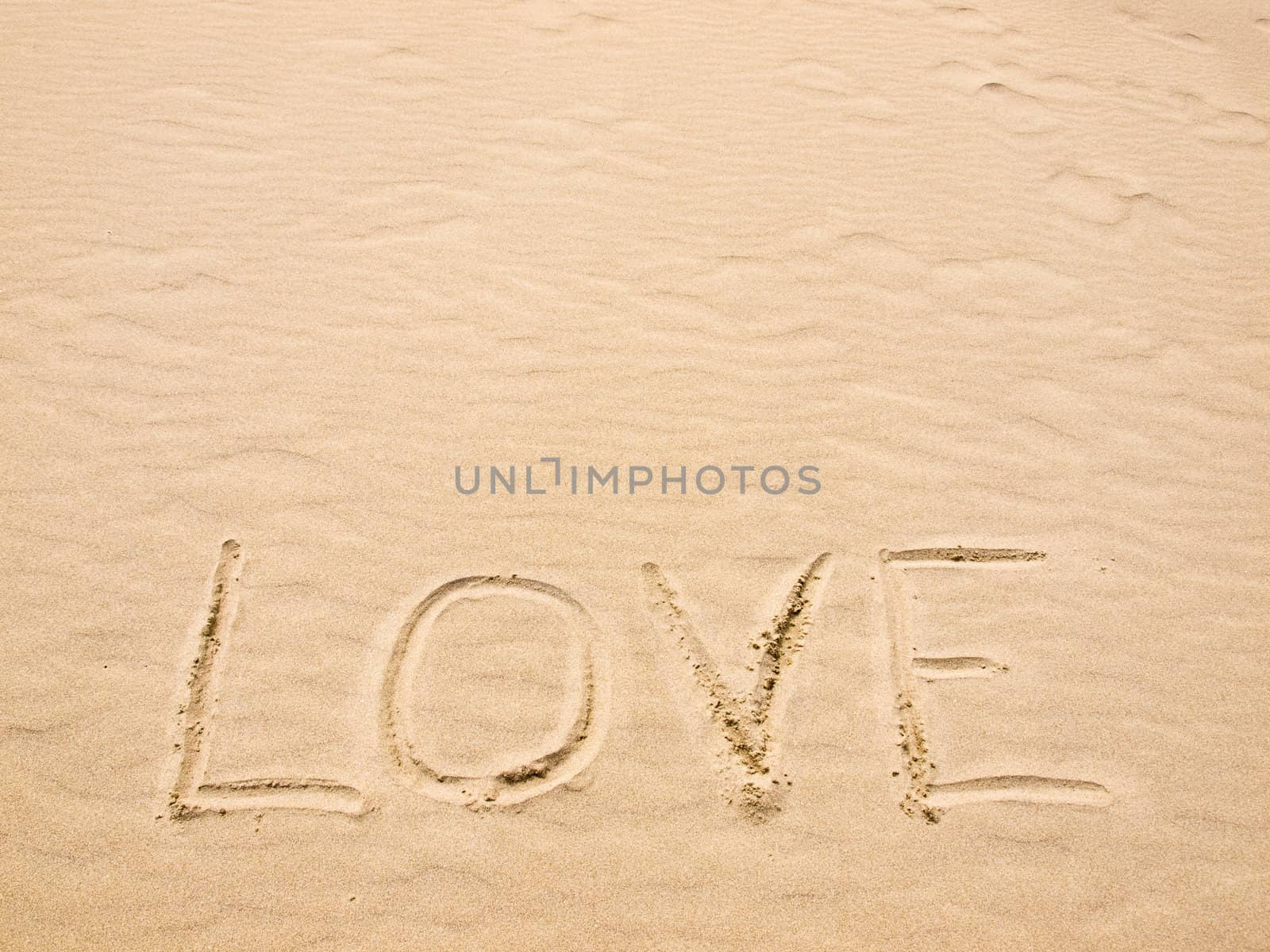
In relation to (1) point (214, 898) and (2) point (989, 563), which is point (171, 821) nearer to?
(1) point (214, 898)

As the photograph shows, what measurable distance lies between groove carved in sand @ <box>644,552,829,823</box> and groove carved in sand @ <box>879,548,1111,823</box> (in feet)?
0.79

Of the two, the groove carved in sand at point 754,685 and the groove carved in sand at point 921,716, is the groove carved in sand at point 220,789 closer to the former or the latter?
the groove carved in sand at point 754,685

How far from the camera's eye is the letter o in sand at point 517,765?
2051 mm

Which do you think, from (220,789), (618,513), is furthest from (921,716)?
(220,789)

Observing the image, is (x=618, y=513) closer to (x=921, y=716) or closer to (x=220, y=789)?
(x=921, y=716)

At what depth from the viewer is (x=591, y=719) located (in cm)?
217

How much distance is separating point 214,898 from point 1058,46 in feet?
20.5

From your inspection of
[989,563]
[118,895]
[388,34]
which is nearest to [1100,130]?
[989,563]

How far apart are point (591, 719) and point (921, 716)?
906 mm

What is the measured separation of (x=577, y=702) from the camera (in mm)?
2203

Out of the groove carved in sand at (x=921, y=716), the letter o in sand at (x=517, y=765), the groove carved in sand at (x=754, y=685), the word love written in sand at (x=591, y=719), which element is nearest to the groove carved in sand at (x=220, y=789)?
the word love written in sand at (x=591, y=719)

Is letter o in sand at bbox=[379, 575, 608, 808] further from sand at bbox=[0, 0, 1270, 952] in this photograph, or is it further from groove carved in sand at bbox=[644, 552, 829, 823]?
groove carved in sand at bbox=[644, 552, 829, 823]

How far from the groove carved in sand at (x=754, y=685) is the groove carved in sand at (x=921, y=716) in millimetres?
240

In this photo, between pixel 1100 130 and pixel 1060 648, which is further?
pixel 1100 130
